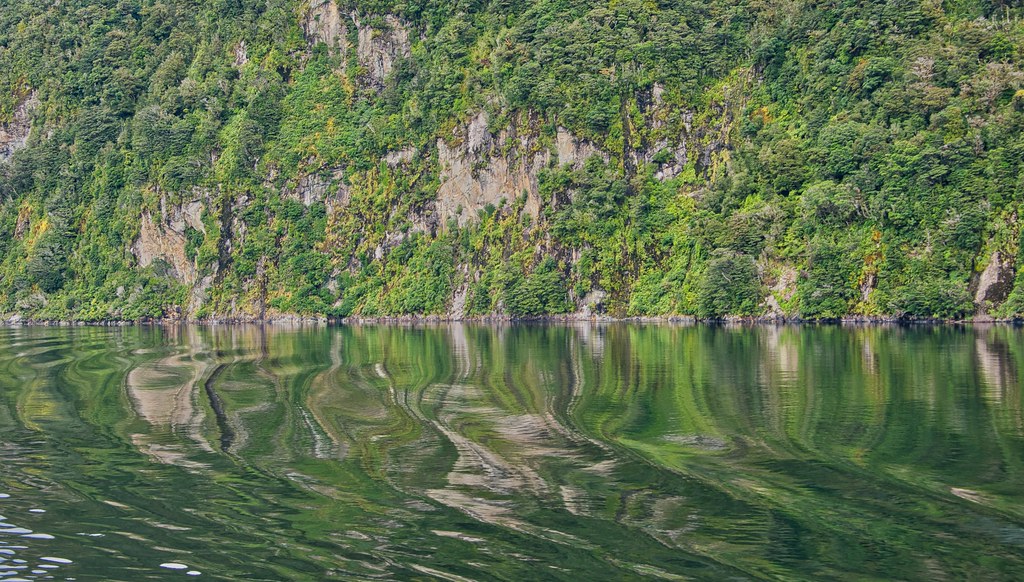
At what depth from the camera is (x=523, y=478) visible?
23.6m

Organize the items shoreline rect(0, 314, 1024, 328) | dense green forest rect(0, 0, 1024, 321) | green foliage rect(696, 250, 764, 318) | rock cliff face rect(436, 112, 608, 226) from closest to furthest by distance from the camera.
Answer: shoreline rect(0, 314, 1024, 328), dense green forest rect(0, 0, 1024, 321), green foliage rect(696, 250, 764, 318), rock cliff face rect(436, 112, 608, 226)

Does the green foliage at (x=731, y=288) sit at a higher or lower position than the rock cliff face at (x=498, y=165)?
lower

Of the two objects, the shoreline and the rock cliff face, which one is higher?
the rock cliff face

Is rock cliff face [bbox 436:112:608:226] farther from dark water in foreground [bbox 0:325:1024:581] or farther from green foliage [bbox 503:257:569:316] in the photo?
dark water in foreground [bbox 0:325:1024:581]

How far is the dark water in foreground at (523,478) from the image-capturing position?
17062 millimetres

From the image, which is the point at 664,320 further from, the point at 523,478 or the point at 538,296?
the point at 523,478

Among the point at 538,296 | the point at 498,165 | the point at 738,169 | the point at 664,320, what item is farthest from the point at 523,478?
the point at 498,165

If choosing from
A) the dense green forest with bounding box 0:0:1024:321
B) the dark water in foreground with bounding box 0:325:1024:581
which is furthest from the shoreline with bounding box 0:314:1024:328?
the dark water in foreground with bounding box 0:325:1024:581

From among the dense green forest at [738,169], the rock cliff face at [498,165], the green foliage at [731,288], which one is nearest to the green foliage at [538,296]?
the dense green forest at [738,169]

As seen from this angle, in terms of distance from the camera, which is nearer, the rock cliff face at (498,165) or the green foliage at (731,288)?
the green foliage at (731,288)

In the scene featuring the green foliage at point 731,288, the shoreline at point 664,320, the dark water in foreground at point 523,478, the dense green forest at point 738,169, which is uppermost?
the dense green forest at point 738,169

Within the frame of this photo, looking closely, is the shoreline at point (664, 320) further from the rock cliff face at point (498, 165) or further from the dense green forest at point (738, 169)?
the rock cliff face at point (498, 165)

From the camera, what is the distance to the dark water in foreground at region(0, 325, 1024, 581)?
17.1 meters

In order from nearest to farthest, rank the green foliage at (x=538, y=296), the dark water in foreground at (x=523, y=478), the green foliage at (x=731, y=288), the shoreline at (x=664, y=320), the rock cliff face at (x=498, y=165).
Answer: the dark water in foreground at (x=523, y=478), the shoreline at (x=664, y=320), the green foliage at (x=731, y=288), the green foliage at (x=538, y=296), the rock cliff face at (x=498, y=165)
